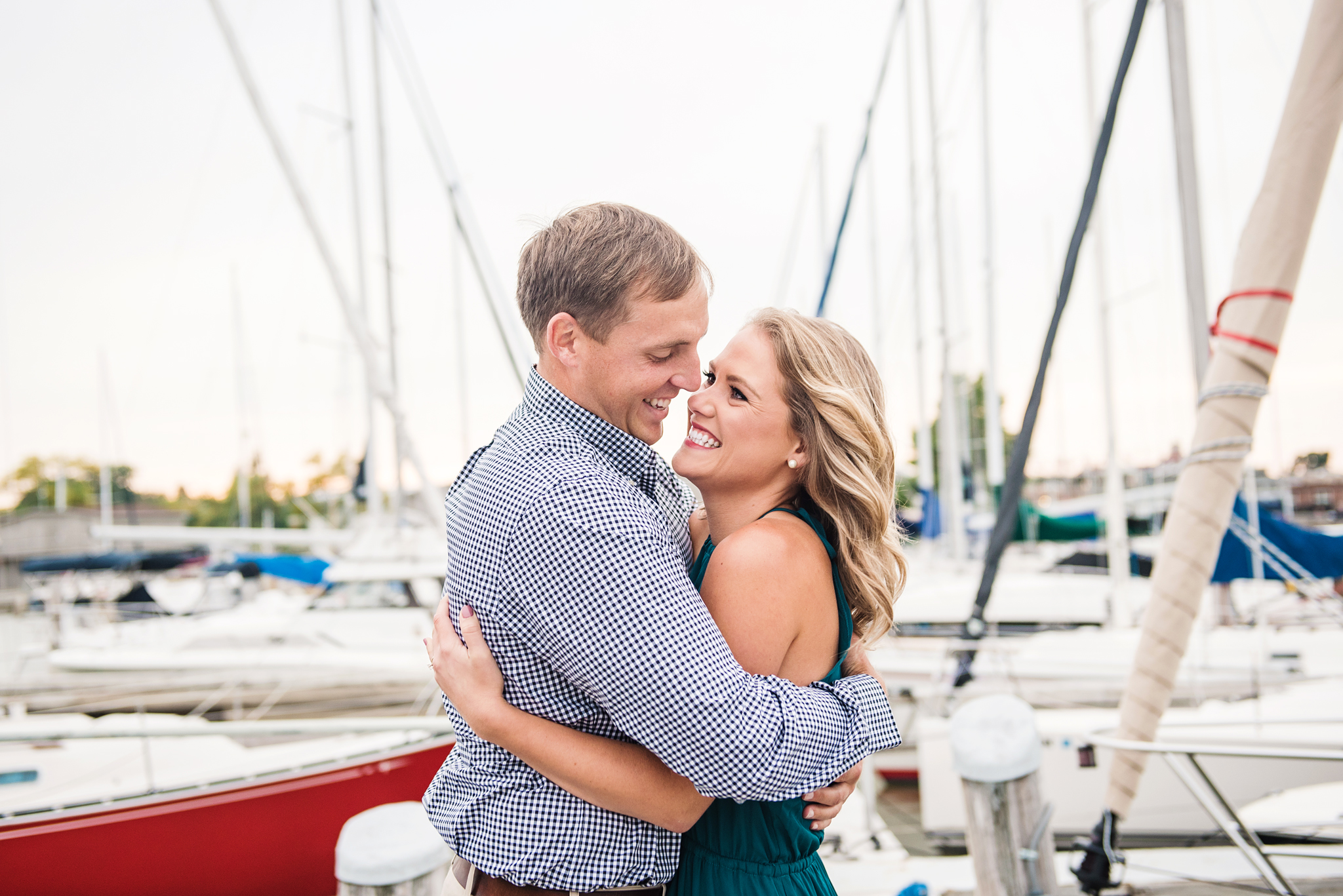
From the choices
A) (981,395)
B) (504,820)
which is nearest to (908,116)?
(504,820)

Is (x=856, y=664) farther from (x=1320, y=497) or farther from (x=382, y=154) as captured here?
(x=1320, y=497)

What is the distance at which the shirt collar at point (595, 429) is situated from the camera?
1736mm

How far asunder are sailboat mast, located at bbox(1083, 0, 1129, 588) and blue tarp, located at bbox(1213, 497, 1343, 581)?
61.5 inches

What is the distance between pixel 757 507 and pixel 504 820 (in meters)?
0.83

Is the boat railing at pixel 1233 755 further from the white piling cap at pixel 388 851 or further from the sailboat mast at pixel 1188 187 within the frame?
the white piling cap at pixel 388 851

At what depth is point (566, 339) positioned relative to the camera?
1728 millimetres

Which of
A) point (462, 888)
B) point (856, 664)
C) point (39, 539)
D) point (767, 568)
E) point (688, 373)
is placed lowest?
point (39, 539)

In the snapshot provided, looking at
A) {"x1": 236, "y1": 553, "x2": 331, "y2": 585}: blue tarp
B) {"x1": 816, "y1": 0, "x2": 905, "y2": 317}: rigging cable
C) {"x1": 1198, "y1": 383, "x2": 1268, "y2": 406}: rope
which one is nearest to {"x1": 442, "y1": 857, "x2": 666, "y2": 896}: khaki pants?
{"x1": 1198, "y1": 383, "x2": 1268, "y2": 406}: rope

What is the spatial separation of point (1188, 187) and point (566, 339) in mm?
4157

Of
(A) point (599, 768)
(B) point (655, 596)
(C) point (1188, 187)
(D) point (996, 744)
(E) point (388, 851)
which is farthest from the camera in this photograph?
(C) point (1188, 187)

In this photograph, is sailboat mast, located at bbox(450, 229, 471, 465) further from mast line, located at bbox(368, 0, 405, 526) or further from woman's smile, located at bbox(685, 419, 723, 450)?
woman's smile, located at bbox(685, 419, 723, 450)

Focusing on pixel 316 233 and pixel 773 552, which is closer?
pixel 773 552

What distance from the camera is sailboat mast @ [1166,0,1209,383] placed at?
14.1ft

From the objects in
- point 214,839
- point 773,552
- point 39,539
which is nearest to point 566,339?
point 773,552
